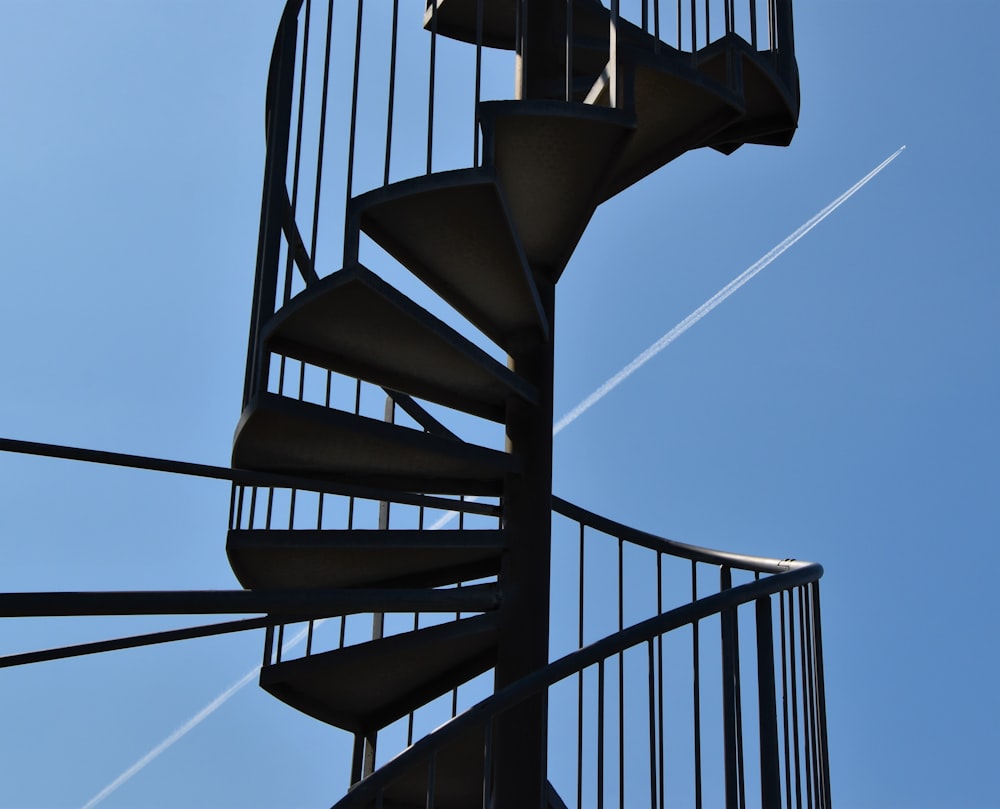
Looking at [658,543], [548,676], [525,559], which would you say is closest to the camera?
[548,676]

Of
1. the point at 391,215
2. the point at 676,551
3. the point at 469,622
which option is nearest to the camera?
the point at 391,215

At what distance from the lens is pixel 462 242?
11.3 ft

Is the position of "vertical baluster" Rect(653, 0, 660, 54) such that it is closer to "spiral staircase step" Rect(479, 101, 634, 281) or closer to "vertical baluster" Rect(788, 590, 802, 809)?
"spiral staircase step" Rect(479, 101, 634, 281)

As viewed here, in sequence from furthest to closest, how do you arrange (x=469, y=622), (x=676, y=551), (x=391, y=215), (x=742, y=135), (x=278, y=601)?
(x=742, y=135), (x=676, y=551), (x=469, y=622), (x=391, y=215), (x=278, y=601)

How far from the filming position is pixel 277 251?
3.58 metres

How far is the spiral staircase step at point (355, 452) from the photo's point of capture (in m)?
3.31

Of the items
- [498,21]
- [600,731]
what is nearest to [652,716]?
[600,731]

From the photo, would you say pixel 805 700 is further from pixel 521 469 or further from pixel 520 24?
pixel 520 24

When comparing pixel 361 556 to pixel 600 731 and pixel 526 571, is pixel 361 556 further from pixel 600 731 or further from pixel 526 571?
pixel 600 731

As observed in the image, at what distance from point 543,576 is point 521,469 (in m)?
0.37

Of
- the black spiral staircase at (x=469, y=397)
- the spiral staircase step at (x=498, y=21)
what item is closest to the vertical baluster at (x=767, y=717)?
the black spiral staircase at (x=469, y=397)

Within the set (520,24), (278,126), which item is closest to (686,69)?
(520,24)

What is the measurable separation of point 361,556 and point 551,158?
4.80 ft

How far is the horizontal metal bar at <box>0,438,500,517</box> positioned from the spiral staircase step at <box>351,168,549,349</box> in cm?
63
